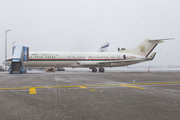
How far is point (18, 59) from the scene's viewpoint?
2670 centimetres

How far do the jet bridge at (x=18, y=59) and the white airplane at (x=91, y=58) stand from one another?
73 centimetres

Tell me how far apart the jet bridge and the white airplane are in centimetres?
73

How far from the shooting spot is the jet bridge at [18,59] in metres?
26.8

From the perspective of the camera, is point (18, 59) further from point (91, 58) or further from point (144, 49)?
point (144, 49)

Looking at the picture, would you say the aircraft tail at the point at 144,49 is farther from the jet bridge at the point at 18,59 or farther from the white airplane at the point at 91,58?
the jet bridge at the point at 18,59

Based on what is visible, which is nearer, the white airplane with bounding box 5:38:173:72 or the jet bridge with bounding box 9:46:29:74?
the jet bridge with bounding box 9:46:29:74

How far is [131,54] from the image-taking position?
36.9 meters

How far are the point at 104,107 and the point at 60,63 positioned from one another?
26.0 meters

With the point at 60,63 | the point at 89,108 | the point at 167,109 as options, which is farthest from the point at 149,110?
the point at 60,63

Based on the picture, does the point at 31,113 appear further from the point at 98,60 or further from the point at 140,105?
the point at 98,60

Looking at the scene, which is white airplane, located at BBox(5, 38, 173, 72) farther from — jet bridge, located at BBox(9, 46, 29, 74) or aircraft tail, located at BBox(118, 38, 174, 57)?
jet bridge, located at BBox(9, 46, 29, 74)

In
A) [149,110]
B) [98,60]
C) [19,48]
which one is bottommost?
[149,110]

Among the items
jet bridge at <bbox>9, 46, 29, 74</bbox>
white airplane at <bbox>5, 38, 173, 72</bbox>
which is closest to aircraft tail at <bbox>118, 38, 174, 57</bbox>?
white airplane at <bbox>5, 38, 173, 72</bbox>

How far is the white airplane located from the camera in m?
29.3
